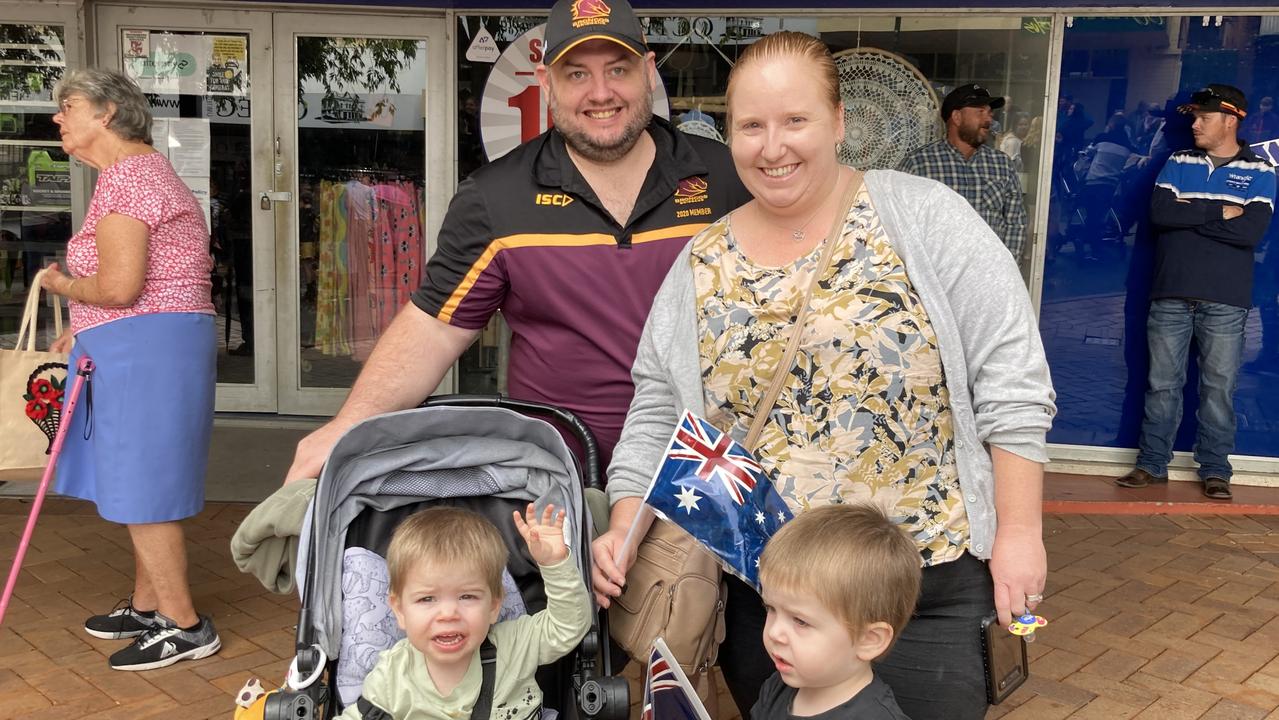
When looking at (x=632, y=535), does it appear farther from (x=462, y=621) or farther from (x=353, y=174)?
(x=353, y=174)

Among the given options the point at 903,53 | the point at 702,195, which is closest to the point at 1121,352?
the point at 903,53

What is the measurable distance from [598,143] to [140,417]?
2.32m

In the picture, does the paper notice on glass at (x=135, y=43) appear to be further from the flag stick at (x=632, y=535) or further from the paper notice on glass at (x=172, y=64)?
the flag stick at (x=632, y=535)

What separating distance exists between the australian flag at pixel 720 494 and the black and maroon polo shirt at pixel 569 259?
68 cm

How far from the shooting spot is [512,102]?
23.6 ft

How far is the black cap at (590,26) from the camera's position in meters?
2.65

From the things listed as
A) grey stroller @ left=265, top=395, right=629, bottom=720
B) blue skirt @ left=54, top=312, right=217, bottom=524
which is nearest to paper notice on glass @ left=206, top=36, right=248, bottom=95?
blue skirt @ left=54, top=312, right=217, bottom=524

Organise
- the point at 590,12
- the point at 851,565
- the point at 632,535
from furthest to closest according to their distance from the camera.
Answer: the point at 590,12
the point at 632,535
the point at 851,565

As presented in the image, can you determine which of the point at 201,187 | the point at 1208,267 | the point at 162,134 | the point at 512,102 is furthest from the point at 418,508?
the point at 162,134

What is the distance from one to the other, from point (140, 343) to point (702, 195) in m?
2.34

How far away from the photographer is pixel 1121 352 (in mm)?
7051

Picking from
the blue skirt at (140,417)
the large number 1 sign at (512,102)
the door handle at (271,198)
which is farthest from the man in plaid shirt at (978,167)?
the blue skirt at (140,417)

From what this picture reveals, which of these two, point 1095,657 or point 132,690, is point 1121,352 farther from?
point 132,690

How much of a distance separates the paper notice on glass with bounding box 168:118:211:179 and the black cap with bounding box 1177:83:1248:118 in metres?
6.19
